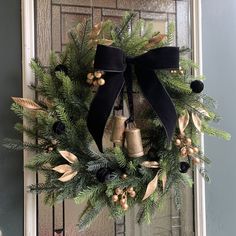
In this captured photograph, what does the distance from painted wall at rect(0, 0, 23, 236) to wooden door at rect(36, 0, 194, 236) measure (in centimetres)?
5

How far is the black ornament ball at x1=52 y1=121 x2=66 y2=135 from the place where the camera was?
719 mm

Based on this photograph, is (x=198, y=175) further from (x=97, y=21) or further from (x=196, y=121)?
(x=97, y=21)

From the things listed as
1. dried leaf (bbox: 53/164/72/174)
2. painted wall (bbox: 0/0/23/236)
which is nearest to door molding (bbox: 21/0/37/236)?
painted wall (bbox: 0/0/23/236)

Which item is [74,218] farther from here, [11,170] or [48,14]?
[48,14]

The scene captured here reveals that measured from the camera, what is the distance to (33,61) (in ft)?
2.54

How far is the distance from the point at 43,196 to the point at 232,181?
0.52 m

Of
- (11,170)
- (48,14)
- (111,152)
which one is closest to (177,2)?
(48,14)

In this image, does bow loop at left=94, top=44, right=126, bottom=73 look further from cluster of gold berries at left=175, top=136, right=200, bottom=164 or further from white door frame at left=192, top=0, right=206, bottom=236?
white door frame at left=192, top=0, right=206, bottom=236

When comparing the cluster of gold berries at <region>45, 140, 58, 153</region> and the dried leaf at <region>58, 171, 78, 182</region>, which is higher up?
the cluster of gold berries at <region>45, 140, 58, 153</region>

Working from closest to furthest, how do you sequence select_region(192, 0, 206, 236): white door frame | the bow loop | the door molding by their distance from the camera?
the bow loop, the door molding, select_region(192, 0, 206, 236): white door frame

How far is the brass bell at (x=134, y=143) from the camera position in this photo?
0.74 m

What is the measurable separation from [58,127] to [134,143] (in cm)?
16

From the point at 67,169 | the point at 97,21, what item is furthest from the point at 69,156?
the point at 97,21

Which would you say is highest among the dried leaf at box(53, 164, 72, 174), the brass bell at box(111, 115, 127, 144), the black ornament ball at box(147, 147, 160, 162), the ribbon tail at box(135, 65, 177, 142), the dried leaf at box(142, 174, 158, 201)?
the ribbon tail at box(135, 65, 177, 142)
